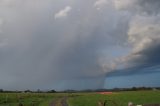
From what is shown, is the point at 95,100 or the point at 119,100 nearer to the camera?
the point at 119,100

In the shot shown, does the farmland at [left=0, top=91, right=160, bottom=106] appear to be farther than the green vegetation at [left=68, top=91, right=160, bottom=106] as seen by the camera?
Yes

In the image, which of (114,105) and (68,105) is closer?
(114,105)

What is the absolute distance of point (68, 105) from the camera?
74.1m

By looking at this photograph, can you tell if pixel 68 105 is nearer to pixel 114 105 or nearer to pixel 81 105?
pixel 81 105

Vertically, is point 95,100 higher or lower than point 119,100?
higher

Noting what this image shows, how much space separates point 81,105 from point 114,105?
10.5 meters

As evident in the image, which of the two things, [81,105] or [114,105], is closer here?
[114,105]

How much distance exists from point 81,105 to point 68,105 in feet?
11.2

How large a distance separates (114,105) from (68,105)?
13.8 m

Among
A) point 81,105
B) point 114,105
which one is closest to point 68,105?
point 81,105

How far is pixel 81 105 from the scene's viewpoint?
72.2 m

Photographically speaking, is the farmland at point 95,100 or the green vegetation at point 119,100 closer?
the green vegetation at point 119,100
